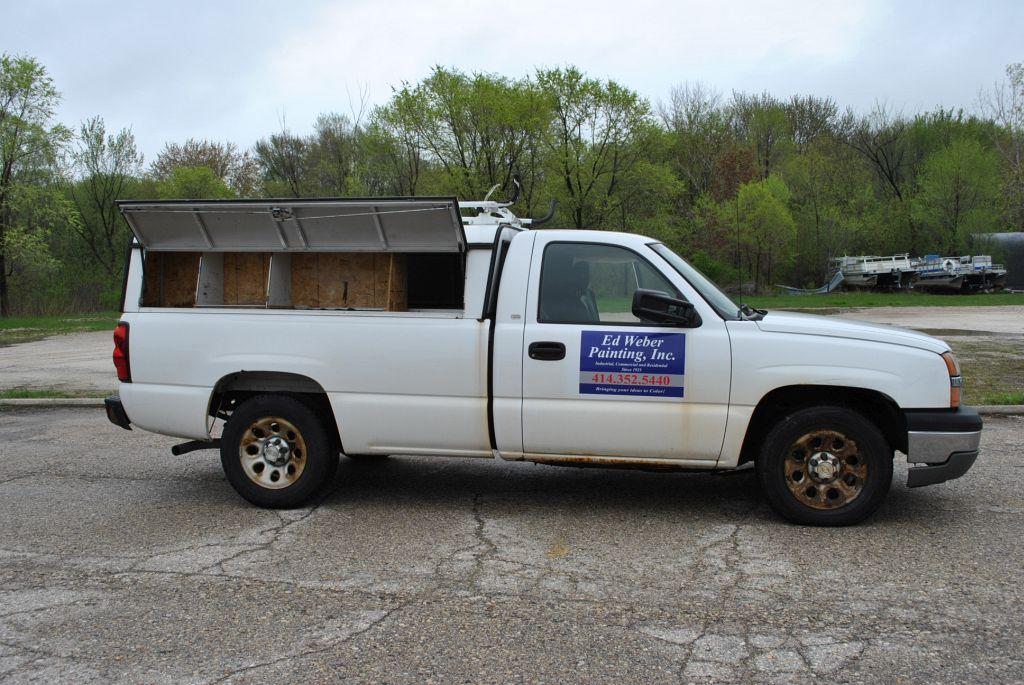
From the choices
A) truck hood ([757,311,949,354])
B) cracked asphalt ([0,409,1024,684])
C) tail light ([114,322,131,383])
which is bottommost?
cracked asphalt ([0,409,1024,684])

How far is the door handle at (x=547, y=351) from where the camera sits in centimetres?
563

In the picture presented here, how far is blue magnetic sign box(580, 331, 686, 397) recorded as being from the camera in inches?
218

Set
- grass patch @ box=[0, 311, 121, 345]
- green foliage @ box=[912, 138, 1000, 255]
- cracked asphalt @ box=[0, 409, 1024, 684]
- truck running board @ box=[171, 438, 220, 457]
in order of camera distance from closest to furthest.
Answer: cracked asphalt @ box=[0, 409, 1024, 684], truck running board @ box=[171, 438, 220, 457], grass patch @ box=[0, 311, 121, 345], green foliage @ box=[912, 138, 1000, 255]

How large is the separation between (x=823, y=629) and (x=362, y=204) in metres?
3.71

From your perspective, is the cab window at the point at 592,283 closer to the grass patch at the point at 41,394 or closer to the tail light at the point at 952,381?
the tail light at the point at 952,381

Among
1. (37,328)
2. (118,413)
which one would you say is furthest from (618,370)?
(37,328)

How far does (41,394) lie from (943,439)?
10880 millimetres

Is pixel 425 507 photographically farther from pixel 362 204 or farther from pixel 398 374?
pixel 362 204

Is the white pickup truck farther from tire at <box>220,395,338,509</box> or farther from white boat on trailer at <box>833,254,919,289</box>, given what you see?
white boat on trailer at <box>833,254,919,289</box>

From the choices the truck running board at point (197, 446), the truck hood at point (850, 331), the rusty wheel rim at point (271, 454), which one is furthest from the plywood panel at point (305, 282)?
the truck hood at point (850, 331)

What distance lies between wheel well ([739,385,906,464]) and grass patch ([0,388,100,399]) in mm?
9038

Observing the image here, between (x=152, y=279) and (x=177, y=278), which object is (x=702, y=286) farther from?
(x=152, y=279)

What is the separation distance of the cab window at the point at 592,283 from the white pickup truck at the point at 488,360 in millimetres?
13

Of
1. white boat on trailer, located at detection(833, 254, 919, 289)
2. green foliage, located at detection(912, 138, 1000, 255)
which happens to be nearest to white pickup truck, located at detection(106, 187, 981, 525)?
white boat on trailer, located at detection(833, 254, 919, 289)
